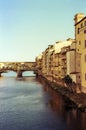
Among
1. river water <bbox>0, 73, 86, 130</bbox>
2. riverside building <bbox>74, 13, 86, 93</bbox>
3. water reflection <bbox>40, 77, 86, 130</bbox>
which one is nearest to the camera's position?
water reflection <bbox>40, 77, 86, 130</bbox>

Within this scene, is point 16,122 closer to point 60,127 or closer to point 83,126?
point 60,127

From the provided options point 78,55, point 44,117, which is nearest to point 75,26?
point 78,55

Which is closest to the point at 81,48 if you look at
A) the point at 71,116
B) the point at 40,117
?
the point at 71,116

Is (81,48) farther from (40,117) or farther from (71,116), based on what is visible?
(40,117)

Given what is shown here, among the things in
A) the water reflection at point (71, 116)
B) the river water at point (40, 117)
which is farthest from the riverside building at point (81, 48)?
the water reflection at point (71, 116)

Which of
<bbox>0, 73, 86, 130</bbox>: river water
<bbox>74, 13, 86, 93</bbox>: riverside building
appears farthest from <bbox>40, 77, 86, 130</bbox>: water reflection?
<bbox>74, 13, 86, 93</bbox>: riverside building

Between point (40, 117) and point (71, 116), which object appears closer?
point (71, 116)

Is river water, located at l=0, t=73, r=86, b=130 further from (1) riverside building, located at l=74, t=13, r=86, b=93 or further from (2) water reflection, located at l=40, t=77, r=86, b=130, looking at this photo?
(1) riverside building, located at l=74, t=13, r=86, b=93

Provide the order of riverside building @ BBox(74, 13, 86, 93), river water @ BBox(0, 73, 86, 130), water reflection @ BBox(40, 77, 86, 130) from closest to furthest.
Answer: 1. water reflection @ BBox(40, 77, 86, 130)
2. river water @ BBox(0, 73, 86, 130)
3. riverside building @ BBox(74, 13, 86, 93)

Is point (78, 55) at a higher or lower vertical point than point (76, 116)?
higher

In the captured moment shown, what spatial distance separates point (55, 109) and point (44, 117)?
8.10m

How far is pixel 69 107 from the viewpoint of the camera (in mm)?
59438

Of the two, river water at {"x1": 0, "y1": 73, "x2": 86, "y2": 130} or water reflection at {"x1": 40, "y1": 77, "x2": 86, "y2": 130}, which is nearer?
water reflection at {"x1": 40, "y1": 77, "x2": 86, "y2": 130}

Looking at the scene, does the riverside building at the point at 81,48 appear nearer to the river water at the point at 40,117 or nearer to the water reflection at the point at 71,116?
the river water at the point at 40,117
